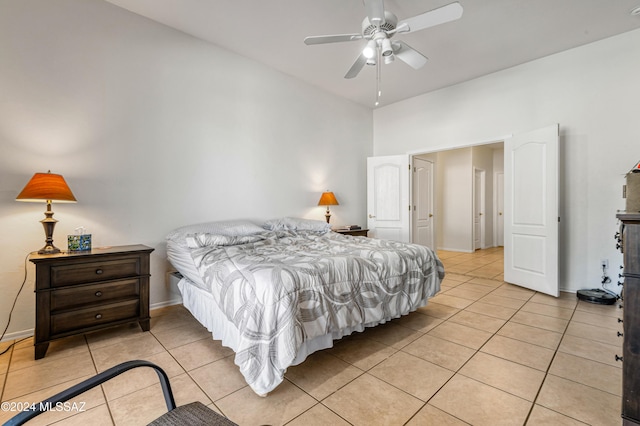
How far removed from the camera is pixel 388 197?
17.0 ft

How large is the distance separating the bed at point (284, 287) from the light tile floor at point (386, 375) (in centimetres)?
19

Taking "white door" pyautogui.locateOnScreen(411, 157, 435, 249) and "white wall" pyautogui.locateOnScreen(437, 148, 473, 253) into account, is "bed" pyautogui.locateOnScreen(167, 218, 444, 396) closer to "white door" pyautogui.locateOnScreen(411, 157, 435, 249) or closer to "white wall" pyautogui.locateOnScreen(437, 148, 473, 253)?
"white door" pyautogui.locateOnScreen(411, 157, 435, 249)

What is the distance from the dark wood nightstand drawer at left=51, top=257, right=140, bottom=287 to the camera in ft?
7.18

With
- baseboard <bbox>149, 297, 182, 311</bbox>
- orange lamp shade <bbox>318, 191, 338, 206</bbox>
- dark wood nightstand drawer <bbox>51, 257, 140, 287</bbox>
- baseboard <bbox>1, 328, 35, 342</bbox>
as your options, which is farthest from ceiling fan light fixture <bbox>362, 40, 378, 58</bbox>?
baseboard <bbox>1, 328, 35, 342</bbox>

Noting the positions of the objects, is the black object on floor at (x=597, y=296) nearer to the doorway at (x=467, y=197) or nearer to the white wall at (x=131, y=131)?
the doorway at (x=467, y=197)

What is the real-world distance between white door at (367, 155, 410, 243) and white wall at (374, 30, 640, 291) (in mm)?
1360

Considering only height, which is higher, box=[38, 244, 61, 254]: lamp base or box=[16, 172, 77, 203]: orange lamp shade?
box=[16, 172, 77, 203]: orange lamp shade

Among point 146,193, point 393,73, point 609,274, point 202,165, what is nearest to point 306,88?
point 393,73

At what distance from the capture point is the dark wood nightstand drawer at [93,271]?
7.18ft

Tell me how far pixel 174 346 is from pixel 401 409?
1.77 m

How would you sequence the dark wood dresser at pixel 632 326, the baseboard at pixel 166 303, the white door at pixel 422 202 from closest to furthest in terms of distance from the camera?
the dark wood dresser at pixel 632 326 → the baseboard at pixel 166 303 → the white door at pixel 422 202

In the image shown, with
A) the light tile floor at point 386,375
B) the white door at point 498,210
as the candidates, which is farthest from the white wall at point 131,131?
the white door at point 498,210

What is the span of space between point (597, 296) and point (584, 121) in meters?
2.08

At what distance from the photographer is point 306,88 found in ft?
15.1
